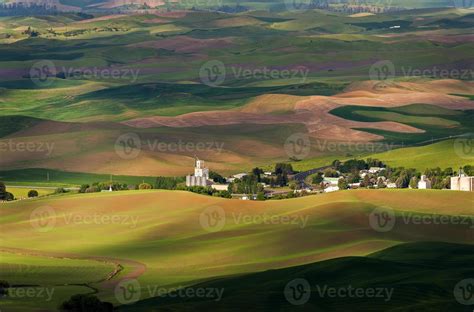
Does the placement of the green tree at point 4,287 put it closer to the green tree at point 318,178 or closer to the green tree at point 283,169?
the green tree at point 318,178

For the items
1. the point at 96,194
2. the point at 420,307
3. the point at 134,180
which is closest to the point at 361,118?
the point at 134,180
